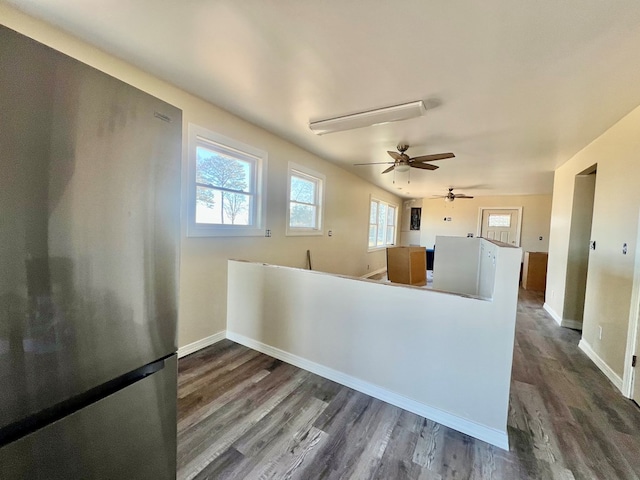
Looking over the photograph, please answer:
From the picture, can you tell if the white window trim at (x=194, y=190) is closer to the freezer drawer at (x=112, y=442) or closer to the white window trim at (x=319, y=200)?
the white window trim at (x=319, y=200)

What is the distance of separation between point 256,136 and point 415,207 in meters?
7.57

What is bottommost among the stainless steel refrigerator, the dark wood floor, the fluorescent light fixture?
the dark wood floor

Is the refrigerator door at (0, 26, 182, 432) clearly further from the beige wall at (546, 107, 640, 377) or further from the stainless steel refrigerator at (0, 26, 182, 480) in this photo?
the beige wall at (546, 107, 640, 377)

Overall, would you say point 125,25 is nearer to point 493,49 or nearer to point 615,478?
point 493,49

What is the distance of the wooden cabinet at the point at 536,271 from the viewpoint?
5692 mm

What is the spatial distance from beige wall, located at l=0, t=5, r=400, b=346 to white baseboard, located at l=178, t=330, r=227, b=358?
46 mm

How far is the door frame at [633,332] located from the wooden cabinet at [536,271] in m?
4.03

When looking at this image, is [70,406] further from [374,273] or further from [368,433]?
[374,273]

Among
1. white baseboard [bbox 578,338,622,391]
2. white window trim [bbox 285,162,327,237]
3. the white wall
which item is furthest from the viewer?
white window trim [bbox 285,162,327,237]

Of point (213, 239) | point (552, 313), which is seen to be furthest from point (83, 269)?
point (552, 313)

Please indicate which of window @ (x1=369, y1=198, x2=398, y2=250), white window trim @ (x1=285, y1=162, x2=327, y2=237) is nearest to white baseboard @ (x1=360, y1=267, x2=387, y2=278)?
window @ (x1=369, y1=198, x2=398, y2=250)

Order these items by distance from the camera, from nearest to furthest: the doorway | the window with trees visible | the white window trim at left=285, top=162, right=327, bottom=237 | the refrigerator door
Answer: the refrigerator door → the doorway → the white window trim at left=285, top=162, right=327, bottom=237 → the window with trees visible

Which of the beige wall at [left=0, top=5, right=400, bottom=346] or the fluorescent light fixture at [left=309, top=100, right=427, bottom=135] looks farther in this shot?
the fluorescent light fixture at [left=309, top=100, right=427, bottom=135]

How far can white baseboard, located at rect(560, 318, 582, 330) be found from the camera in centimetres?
360
